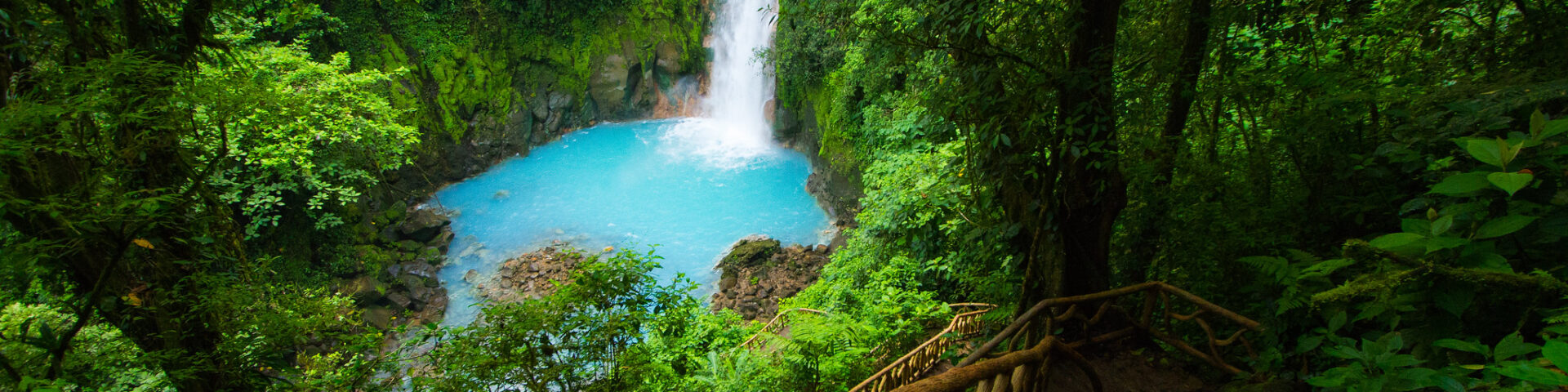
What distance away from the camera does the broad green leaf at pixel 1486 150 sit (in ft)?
4.94

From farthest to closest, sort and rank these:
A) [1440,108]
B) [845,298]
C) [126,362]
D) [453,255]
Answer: [453,255] → [845,298] → [126,362] → [1440,108]

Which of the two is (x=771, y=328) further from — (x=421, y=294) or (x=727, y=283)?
(x=421, y=294)

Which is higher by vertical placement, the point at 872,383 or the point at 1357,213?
the point at 1357,213

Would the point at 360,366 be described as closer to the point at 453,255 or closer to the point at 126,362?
the point at 126,362

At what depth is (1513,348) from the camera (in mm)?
1277

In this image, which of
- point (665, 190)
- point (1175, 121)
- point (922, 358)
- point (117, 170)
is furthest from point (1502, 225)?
point (665, 190)

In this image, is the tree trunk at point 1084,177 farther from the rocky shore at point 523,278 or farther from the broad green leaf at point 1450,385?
the rocky shore at point 523,278

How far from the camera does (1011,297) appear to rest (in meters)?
3.82

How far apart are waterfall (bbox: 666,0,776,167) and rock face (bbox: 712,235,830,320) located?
230 inches

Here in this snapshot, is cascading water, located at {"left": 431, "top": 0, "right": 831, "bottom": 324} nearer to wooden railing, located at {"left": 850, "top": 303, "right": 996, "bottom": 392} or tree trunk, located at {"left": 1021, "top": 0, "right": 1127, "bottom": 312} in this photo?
wooden railing, located at {"left": 850, "top": 303, "right": 996, "bottom": 392}

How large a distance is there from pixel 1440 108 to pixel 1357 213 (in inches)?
18.4

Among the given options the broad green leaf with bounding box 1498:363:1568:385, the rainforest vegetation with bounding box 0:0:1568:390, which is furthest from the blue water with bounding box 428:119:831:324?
the broad green leaf with bounding box 1498:363:1568:385

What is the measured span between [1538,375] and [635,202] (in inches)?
572

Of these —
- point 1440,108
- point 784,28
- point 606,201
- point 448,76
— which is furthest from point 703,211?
point 1440,108
